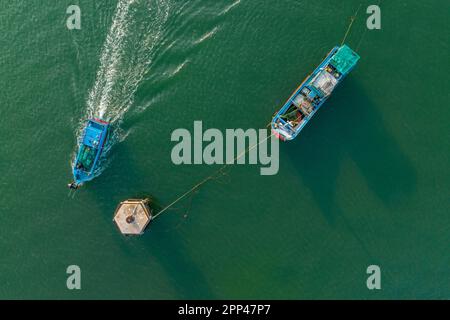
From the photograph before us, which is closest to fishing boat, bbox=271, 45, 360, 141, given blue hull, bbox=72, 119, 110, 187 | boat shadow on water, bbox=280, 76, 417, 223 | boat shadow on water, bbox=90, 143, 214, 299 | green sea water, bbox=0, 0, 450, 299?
green sea water, bbox=0, 0, 450, 299

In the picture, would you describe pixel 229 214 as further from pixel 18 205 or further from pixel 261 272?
pixel 18 205

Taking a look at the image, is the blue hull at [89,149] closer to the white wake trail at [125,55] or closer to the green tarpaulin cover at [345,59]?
the white wake trail at [125,55]

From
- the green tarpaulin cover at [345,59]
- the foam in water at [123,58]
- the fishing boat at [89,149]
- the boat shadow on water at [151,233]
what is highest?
the foam in water at [123,58]

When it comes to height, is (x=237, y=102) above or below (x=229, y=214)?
above

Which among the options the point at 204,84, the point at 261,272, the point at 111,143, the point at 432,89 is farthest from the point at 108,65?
the point at 432,89

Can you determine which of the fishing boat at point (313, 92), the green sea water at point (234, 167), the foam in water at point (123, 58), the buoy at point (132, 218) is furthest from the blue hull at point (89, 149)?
the fishing boat at point (313, 92)

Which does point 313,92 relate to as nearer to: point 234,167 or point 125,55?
point 234,167

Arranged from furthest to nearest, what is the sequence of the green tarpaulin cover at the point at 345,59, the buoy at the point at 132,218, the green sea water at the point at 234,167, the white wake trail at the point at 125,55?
the white wake trail at the point at 125,55
the green sea water at the point at 234,167
the buoy at the point at 132,218
the green tarpaulin cover at the point at 345,59
